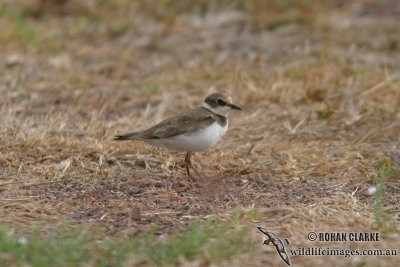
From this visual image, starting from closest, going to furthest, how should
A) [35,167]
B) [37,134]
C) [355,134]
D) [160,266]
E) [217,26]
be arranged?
[160,266], [35,167], [37,134], [355,134], [217,26]

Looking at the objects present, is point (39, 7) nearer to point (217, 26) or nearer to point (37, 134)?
point (217, 26)

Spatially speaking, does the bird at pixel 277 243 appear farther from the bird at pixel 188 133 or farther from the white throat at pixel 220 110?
the white throat at pixel 220 110

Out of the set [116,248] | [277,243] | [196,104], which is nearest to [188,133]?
[277,243]

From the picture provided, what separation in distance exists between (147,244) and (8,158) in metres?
2.08

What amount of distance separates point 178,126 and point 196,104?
7.82ft

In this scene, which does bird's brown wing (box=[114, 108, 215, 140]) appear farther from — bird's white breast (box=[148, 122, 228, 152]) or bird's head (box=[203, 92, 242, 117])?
bird's head (box=[203, 92, 242, 117])

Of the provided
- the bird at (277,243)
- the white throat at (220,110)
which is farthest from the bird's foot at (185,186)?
the bird at (277,243)

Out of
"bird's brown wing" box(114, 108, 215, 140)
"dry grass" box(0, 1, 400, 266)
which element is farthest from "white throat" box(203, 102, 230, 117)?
"dry grass" box(0, 1, 400, 266)

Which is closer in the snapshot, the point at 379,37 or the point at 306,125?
the point at 306,125

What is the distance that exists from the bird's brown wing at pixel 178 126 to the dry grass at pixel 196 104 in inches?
12.5

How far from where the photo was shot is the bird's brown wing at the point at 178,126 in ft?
19.9

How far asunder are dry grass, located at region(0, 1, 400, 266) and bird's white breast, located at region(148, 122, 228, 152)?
281 mm

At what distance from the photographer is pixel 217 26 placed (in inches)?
464

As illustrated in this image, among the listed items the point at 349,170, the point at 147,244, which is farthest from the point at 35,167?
the point at 349,170
